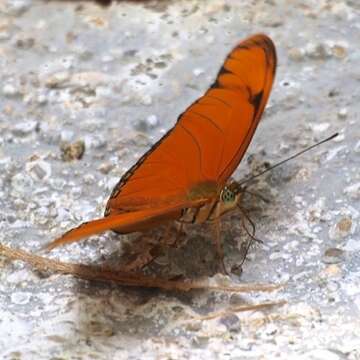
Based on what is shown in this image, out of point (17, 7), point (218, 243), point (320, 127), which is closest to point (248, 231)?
point (218, 243)

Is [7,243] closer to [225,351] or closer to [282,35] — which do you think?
[225,351]

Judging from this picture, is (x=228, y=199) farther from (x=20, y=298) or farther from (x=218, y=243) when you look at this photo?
(x=20, y=298)

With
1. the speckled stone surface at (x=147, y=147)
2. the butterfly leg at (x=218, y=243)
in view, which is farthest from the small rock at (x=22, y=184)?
the butterfly leg at (x=218, y=243)

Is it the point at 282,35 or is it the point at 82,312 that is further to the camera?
the point at 282,35

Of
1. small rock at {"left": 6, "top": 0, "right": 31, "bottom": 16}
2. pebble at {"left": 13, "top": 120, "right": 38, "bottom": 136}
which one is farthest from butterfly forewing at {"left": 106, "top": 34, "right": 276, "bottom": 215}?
small rock at {"left": 6, "top": 0, "right": 31, "bottom": 16}

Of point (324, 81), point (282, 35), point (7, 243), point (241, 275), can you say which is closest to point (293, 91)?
point (324, 81)

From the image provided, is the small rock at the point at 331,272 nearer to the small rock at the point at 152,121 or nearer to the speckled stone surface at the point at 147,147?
the speckled stone surface at the point at 147,147
